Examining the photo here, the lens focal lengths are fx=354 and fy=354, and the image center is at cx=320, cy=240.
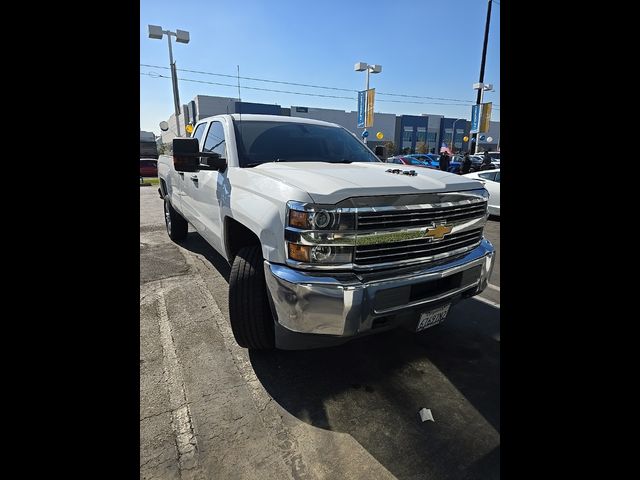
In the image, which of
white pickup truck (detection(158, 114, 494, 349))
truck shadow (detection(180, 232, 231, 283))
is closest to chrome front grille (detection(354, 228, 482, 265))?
white pickup truck (detection(158, 114, 494, 349))

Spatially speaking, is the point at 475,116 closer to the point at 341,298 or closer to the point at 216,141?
the point at 216,141

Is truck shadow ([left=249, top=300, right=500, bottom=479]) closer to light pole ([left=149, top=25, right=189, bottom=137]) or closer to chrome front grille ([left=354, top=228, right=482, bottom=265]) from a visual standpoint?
chrome front grille ([left=354, top=228, right=482, bottom=265])

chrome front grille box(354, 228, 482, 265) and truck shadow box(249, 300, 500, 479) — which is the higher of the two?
chrome front grille box(354, 228, 482, 265)

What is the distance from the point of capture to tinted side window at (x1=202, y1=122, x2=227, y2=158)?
3.59 m

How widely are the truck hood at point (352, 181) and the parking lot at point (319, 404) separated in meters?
1.36

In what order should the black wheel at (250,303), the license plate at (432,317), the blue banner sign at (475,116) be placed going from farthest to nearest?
the blue banner sign at (475,116) → the black wheel at (250,303) → the license plate at (432,317)

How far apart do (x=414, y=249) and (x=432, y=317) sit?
493 mm

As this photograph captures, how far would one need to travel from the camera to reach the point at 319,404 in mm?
2332

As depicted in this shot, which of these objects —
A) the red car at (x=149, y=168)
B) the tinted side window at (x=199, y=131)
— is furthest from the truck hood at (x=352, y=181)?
the red car at (x=149, y=168)

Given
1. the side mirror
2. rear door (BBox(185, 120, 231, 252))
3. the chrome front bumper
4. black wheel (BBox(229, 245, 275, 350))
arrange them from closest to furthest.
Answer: the chrome front bumper < black wheel (BBox(229, 245, 275, 350)) < the side mirror < rear door (BBox(185, 120, 231, 252))

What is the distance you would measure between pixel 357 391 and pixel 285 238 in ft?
3.95

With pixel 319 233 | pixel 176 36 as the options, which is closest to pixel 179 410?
pixel 319 233

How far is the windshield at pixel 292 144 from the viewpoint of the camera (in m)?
3.35

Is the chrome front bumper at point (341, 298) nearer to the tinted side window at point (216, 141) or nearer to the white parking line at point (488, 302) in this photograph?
the tinted side window at point (216, 141)
